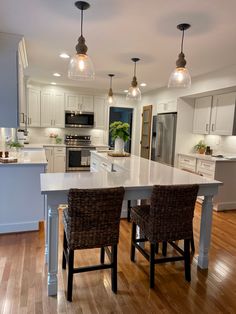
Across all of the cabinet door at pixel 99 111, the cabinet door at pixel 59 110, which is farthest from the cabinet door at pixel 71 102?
the cabinet door at pixel 99 111

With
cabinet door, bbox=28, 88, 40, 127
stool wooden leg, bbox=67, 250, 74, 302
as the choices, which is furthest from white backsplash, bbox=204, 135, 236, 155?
cabinet door, bbox=28, 88, 40, 127

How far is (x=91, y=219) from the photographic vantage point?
6.09ft

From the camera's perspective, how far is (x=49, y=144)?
6652mm

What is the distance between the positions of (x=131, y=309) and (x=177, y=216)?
82 cm

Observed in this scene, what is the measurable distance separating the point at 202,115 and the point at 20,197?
4067 mm

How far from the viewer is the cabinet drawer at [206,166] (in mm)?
4305

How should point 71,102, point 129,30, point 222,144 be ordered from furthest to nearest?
point 71,102, point 222,144, point 129,30

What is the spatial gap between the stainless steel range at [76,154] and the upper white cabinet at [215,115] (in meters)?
3.03

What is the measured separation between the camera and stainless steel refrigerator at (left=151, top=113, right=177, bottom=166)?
5.66 meters

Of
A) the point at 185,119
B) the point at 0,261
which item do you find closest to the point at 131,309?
the point at 0,261

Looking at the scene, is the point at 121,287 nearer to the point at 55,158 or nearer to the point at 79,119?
the point at 55,158

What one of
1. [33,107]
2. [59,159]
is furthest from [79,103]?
[59,159]

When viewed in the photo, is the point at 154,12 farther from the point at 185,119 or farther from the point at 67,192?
the point at 185,119

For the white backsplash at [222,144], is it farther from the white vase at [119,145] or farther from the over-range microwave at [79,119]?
the over-range microwave at [79,119]
